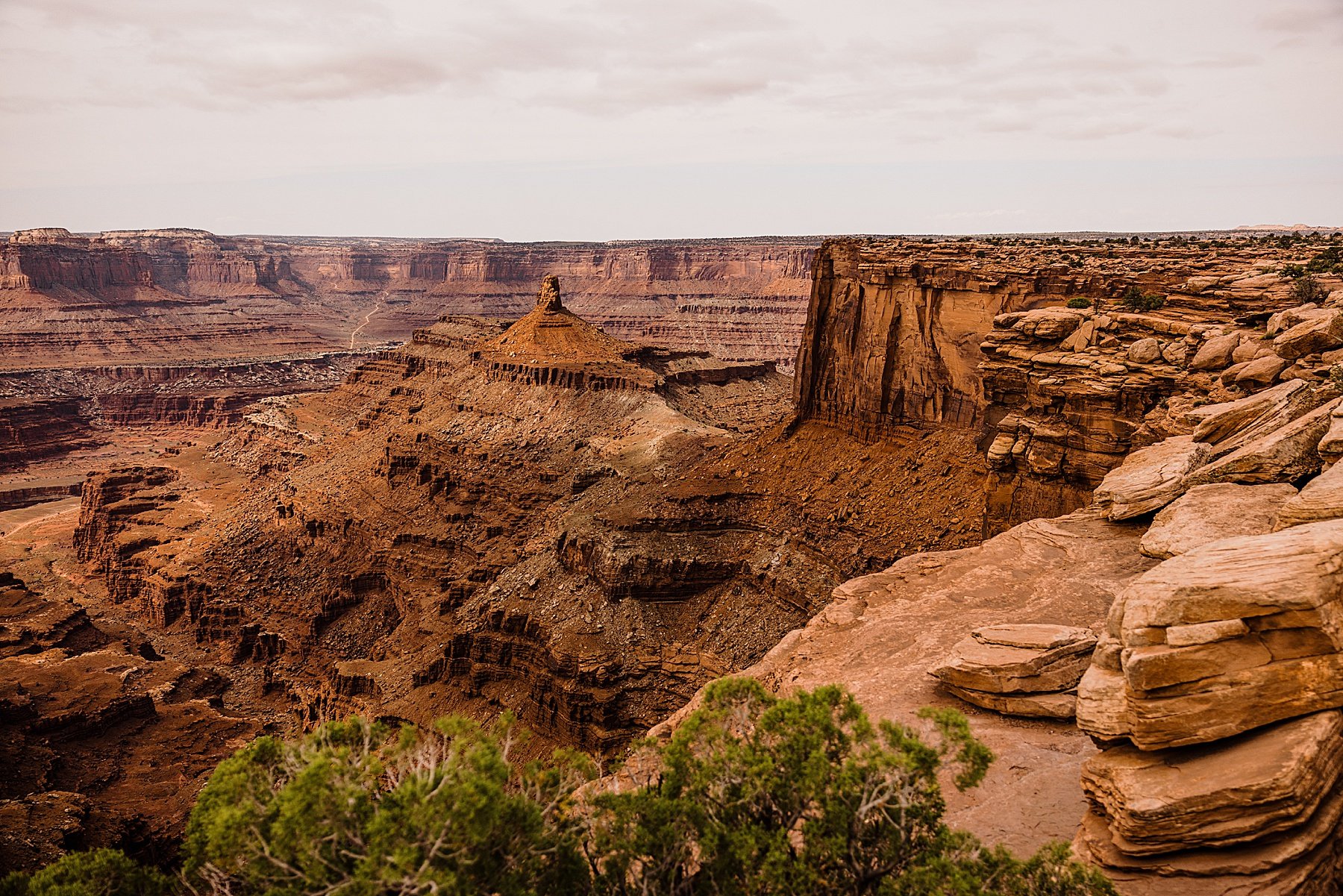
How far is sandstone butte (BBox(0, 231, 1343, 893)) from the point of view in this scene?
12.7 m

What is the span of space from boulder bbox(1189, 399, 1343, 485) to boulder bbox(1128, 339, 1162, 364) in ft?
38.1

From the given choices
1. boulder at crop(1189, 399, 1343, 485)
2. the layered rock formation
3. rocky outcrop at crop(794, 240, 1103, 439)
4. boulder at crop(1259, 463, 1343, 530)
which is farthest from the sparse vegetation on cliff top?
rocky outcrop at crop(794, 240, 1103, 439)

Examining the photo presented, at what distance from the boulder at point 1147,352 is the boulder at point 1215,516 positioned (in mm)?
12160

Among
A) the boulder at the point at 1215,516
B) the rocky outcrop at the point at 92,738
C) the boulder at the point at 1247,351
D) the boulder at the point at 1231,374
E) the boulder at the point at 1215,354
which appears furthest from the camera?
the rocky outcrop at the point at 92,738

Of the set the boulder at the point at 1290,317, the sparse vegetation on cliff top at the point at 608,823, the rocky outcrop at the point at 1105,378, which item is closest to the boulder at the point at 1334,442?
the rocky outcrop at the point at 1105,378

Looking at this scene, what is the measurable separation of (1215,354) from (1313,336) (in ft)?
15.9

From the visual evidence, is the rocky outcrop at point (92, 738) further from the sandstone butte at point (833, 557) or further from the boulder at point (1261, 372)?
the boulder at point (1261, 372)

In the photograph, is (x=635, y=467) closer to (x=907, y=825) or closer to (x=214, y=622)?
(x=214, y=622)

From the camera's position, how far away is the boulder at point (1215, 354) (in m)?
29.9

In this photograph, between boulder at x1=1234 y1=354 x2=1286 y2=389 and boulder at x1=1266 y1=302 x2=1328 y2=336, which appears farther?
boulder at x1=1266 y1=302 x2=1328 y2=336

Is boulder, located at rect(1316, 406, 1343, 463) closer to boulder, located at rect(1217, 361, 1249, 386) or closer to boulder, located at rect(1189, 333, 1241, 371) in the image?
boulder, located at rect(1217, 361, 1249, 386)

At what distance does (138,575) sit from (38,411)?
3697 inches

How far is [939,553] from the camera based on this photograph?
103ft

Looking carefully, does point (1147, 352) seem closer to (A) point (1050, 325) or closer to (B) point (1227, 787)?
(A) point (1050, 325)
